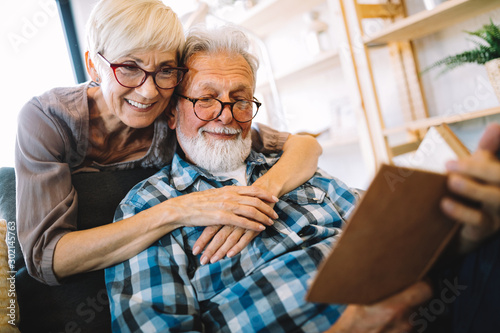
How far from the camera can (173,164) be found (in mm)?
1309

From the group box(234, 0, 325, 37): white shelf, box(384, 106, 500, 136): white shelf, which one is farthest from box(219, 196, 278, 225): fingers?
box(234, 0, 325, 37): white shelf

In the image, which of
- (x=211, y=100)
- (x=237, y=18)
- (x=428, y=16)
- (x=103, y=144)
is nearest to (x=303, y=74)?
(x=237, y=18)

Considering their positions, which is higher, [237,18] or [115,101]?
[237,18]

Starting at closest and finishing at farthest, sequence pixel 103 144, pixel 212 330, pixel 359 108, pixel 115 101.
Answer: pixel 212 330 < pixel 115 101 < pixel 103 144 < pixel 359 108

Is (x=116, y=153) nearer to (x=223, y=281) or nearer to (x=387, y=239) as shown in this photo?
(x=223, y=281)

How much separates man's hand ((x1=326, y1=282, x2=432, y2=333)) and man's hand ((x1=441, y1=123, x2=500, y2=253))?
195 mm

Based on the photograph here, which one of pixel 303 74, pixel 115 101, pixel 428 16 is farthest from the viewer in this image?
pixel 303 74

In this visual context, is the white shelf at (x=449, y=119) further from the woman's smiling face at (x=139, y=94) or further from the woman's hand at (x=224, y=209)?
the woman's smiling face at (x=139, y=94)

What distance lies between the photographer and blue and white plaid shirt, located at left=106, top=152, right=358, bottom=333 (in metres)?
0.90

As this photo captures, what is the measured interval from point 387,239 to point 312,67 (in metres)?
2.05

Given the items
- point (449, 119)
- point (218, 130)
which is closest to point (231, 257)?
point (218, 130)

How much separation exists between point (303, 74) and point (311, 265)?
1.97 m

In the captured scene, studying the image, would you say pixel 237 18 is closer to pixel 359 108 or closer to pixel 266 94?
pixel 266 94

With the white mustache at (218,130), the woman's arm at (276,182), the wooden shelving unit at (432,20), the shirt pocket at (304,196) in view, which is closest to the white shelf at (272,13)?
the wooden shelving unit at (432,20)
